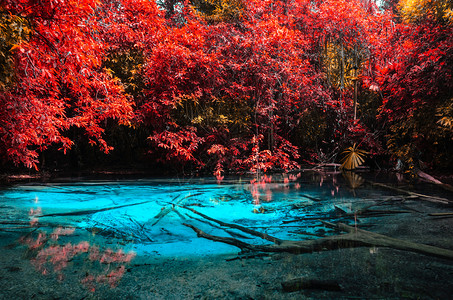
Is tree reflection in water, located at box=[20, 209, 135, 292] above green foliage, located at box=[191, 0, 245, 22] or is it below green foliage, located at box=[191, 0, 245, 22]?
below

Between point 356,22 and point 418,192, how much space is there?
20.1 feet

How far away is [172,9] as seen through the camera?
1066 cm

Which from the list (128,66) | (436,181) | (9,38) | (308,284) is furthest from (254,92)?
(308,284)

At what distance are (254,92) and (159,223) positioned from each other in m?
5.78

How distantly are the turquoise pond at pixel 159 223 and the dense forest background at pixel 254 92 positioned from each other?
1.83m

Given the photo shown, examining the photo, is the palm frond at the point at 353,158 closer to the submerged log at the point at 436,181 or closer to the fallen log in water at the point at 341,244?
the submerged log at the point at 436,181

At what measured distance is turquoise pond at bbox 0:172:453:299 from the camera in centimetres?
167

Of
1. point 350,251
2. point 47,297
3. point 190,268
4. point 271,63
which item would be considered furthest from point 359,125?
point 47,297

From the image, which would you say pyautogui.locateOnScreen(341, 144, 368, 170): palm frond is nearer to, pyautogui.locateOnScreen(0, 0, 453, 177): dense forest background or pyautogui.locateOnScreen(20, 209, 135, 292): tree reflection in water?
pyautogui.locateOnScreen(0, 0, 453, 177): dense forest background

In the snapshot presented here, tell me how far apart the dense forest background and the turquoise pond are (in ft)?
6.00

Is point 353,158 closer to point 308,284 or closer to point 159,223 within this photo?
point 159,223

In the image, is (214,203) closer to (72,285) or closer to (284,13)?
(72,285)

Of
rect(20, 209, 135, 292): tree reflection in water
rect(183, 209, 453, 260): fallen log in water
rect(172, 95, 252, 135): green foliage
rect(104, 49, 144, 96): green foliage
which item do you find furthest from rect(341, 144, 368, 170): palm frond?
rect(20, 209, 135, 292): tree reflection in water

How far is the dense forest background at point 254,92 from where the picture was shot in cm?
598
